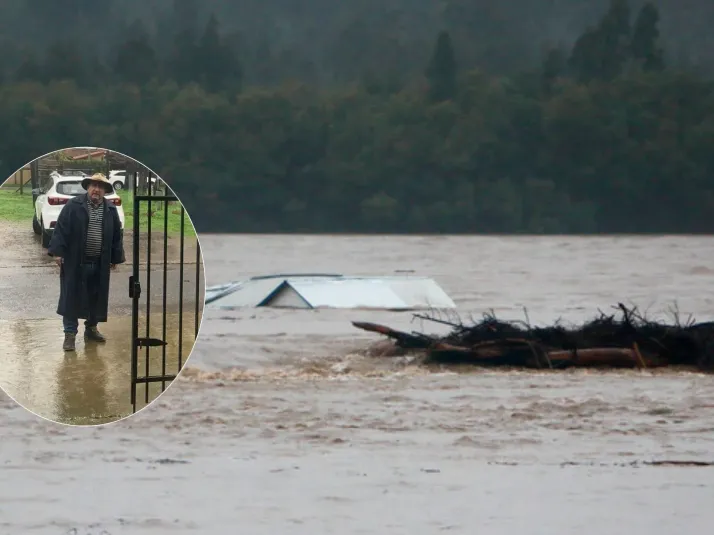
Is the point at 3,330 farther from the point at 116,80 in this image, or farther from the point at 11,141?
the point at 116,80

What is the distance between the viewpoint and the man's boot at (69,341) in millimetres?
2846

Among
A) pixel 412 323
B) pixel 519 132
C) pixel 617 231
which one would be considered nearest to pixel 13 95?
pixel 519 132

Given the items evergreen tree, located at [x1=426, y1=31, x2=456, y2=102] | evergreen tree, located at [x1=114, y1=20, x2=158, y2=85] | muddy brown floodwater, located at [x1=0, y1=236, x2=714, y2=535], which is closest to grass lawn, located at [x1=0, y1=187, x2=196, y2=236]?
muddy brown floodwater, located at [x1=0, y1=236, x2=714, y2=535]

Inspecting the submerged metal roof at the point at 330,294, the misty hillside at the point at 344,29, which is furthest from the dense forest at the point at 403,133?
the submerged metal roof at the point at 330,294

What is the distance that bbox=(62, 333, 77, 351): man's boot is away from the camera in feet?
9.34

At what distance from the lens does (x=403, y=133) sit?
1775 inches

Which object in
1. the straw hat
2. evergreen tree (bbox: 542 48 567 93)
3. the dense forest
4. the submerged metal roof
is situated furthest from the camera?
evergreen tree (bbox: 542 48 567 93)

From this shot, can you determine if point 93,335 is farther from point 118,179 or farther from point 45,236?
point 118,179

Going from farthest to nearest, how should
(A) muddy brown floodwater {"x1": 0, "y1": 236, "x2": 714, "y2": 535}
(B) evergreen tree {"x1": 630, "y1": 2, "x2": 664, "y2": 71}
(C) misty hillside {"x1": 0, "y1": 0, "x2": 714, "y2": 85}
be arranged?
(C) misty hillside {"x1": 0, "y1": 0, "x2": 714, "y2": 85} → (B) evergreen tree {"x1": 630, "y1": 2, "x2": 664, "y2": 71} → (A) muddy brown floodwater {"x1": 0, "y1": 236, "x2": 714, "y2": 535}

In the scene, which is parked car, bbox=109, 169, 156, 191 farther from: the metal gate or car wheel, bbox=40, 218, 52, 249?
car wheel, bbox=40, 218, 52, 249

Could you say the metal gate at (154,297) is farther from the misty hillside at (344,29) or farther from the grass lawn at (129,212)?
the misty hillside at (344,29)

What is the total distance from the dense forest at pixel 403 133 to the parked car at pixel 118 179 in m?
35.2

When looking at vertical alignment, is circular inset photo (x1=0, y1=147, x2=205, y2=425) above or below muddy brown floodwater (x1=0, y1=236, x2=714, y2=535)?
above

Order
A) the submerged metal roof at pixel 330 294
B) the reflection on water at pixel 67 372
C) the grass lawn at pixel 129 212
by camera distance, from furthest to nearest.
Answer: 1. the submerged metal roof at pixel 330 294
2. the grass lawn at pixel 129 212
3. the reflection on water at pixel 67 372
